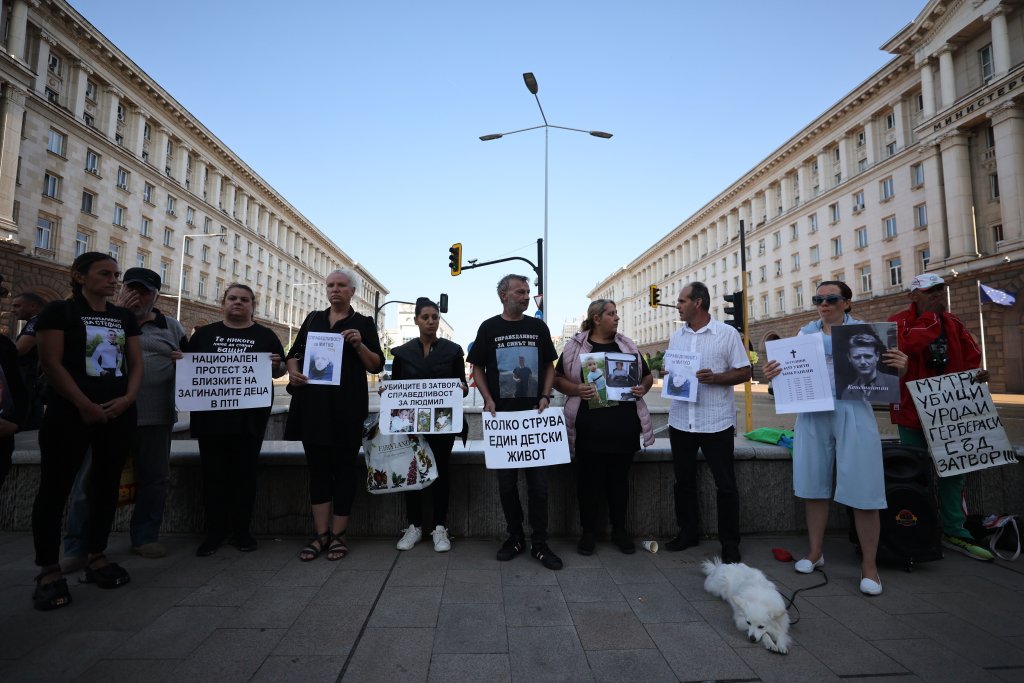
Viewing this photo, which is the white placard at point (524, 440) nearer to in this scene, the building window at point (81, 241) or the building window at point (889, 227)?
the building window at point (81, 241)

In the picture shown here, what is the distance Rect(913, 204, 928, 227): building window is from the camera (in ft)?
111

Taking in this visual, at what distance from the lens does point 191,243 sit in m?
44.5

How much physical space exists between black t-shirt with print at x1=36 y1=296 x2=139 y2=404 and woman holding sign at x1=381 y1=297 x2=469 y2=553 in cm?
186

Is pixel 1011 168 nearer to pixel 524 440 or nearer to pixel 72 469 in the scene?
pixel 524 440

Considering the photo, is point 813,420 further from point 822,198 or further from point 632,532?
point 822,198

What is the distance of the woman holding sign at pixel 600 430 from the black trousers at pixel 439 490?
1.03 m

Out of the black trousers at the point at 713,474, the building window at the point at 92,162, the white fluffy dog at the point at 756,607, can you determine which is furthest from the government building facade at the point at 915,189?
the building window at the point at 92,162

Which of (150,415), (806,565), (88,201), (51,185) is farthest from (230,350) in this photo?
(88,201)

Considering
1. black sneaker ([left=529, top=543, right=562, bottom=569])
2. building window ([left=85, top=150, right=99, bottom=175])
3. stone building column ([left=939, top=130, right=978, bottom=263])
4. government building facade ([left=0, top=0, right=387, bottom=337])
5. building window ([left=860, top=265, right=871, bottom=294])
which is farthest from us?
building window ([left=860, top=265, right=871, bottom=294])

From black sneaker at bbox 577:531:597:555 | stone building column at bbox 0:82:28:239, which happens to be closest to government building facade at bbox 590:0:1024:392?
black sneaker at bbox 577:531:597:555

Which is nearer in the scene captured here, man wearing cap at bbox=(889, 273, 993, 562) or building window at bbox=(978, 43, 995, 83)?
man wearing cap at bbox=(889, 273, 993, 562)

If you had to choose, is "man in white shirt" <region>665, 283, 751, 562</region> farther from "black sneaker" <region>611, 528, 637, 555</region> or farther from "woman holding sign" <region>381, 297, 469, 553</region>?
"woman holding sign" <region>381, 297, 469, 553</region>

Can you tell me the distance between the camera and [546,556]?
3.85 m

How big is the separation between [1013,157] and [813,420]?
34619 mm
